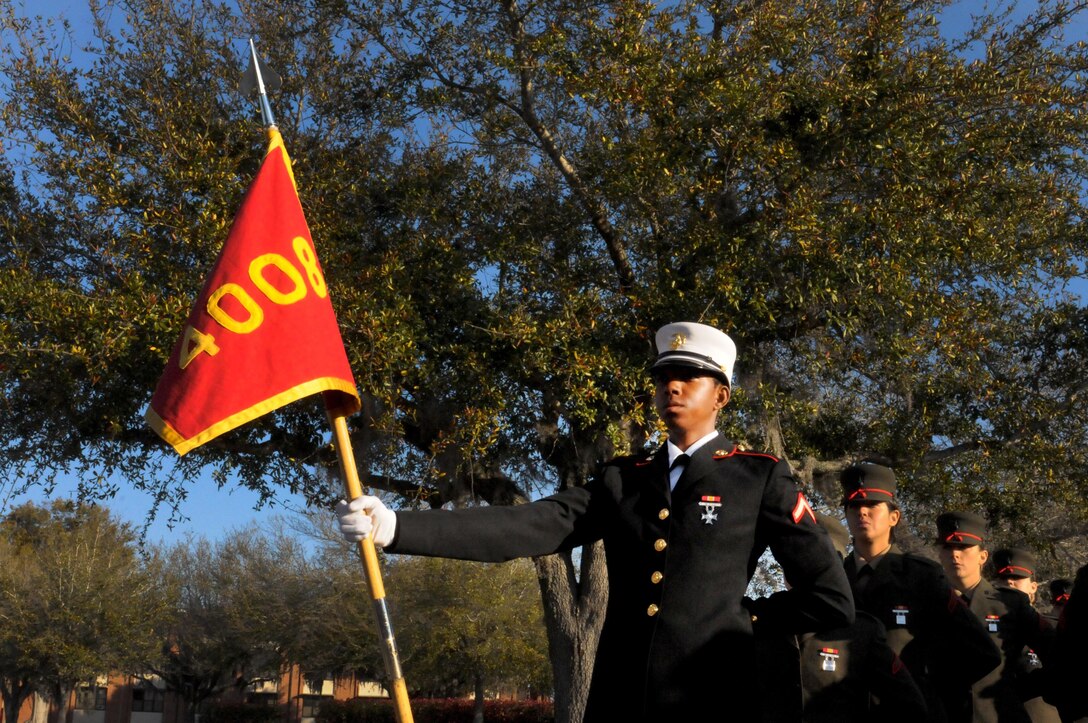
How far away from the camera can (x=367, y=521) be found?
10.4 ft

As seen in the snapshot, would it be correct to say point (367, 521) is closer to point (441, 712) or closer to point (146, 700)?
point (441, 712)

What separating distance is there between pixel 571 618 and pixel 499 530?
420 inches

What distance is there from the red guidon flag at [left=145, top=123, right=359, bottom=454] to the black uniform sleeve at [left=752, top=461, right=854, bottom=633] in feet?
4.62

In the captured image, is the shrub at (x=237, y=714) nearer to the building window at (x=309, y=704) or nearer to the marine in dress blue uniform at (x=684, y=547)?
the building window at (x=309, y=704)

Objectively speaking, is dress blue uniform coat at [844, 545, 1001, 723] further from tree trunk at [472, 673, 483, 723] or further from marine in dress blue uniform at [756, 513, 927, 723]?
tree trunk at [472, 673, 483, 723]

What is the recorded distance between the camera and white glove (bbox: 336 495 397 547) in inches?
125

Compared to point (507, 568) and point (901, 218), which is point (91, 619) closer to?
point (507, 568)

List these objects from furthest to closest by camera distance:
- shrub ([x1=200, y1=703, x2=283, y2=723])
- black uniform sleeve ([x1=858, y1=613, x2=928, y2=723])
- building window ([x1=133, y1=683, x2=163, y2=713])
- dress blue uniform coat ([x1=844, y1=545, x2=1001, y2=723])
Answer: building window ([x1=133, y1=683, x2=163, y2=713]), shrub ([x1=200, y1=703, x2=283, y2=723]), dress blue uniform coat ([x1=844, y1=545, x2=1001, y2=723]), black uniform sleeve ([x1=858, y1=613, x2=928, y2=723])

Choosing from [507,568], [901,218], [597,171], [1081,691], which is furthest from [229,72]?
[507,568]

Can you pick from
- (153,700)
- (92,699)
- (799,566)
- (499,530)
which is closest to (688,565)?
(799,566)

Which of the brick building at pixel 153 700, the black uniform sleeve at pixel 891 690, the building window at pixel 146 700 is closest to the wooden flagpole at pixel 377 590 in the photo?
the black uniform sleeve at pixel 891 690

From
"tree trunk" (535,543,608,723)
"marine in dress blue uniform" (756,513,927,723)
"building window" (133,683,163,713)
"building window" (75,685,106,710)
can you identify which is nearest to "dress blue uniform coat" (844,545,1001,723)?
"marine in dress blue uniform" (756,513,927,723)

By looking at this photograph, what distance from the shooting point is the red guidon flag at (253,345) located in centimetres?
390

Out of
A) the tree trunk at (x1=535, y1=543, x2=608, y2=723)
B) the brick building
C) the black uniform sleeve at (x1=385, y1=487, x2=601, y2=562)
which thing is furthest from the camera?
the brick building
